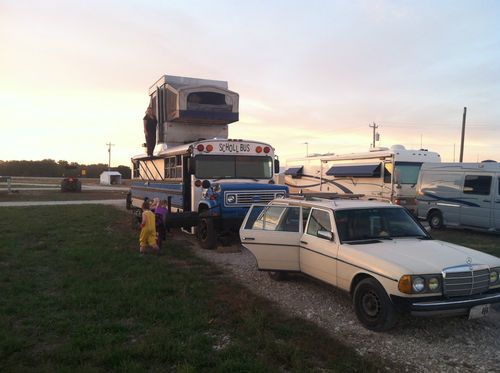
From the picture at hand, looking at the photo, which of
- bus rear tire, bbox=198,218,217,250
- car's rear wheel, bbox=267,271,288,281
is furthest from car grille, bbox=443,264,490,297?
bus rear tire, bbox=198,218,217,250

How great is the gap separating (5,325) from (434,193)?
585 inches

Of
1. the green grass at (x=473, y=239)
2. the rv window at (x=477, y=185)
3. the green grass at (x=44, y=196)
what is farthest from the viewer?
the green grass at (x=44, y=196)

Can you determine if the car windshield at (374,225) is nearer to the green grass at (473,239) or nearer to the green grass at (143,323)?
the green grass at (143,323)

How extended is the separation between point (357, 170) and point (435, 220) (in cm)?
427

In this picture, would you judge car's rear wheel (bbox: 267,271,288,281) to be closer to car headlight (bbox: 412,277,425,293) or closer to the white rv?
car headlight (bbox: 412,277,425,293)

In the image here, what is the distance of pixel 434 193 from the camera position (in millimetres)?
16406

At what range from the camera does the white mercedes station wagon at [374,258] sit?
518 centimetres

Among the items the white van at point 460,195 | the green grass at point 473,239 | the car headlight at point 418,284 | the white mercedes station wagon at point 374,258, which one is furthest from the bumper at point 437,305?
the white van at point 460,195

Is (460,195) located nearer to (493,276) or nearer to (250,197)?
(250,197)

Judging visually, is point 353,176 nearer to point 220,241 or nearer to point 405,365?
point 220,241

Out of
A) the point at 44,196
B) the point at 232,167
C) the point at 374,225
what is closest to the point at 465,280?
the point at 374,225

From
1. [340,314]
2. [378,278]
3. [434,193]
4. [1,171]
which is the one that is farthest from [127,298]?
[1,171]

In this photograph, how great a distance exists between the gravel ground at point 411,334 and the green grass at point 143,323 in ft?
1.12

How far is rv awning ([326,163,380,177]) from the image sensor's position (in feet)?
61.2
